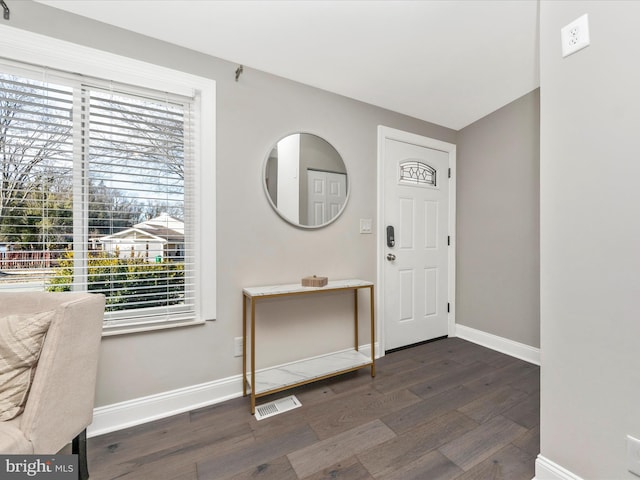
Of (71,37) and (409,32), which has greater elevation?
(409,32)

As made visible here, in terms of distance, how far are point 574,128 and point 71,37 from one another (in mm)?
2507

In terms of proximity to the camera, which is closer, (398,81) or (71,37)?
(71,37)

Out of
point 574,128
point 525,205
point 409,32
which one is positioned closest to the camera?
point 574,128

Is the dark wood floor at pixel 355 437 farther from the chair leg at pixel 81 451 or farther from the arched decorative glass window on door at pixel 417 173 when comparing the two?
the arched decorative glass window on door at pixel 417 173

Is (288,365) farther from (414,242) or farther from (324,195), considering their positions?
(414,242)

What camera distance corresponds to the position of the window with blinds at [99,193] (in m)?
1.38

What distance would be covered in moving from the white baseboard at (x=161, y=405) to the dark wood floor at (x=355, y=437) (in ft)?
0.16

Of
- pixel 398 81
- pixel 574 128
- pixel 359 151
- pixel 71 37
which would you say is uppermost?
pixel 398 81

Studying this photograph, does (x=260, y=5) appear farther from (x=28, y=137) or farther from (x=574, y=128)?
(x=574, y=128)

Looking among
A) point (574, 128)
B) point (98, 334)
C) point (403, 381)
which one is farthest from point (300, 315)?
point (574, 128)

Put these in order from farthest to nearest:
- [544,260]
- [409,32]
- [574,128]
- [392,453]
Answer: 1. [409,32]
2. [392,453]
3. [544,260]
4. [574,128]

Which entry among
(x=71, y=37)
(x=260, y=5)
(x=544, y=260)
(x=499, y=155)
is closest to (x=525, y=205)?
(x=499, y=155)

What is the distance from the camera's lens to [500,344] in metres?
2.59

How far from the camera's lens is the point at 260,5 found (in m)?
1.47
